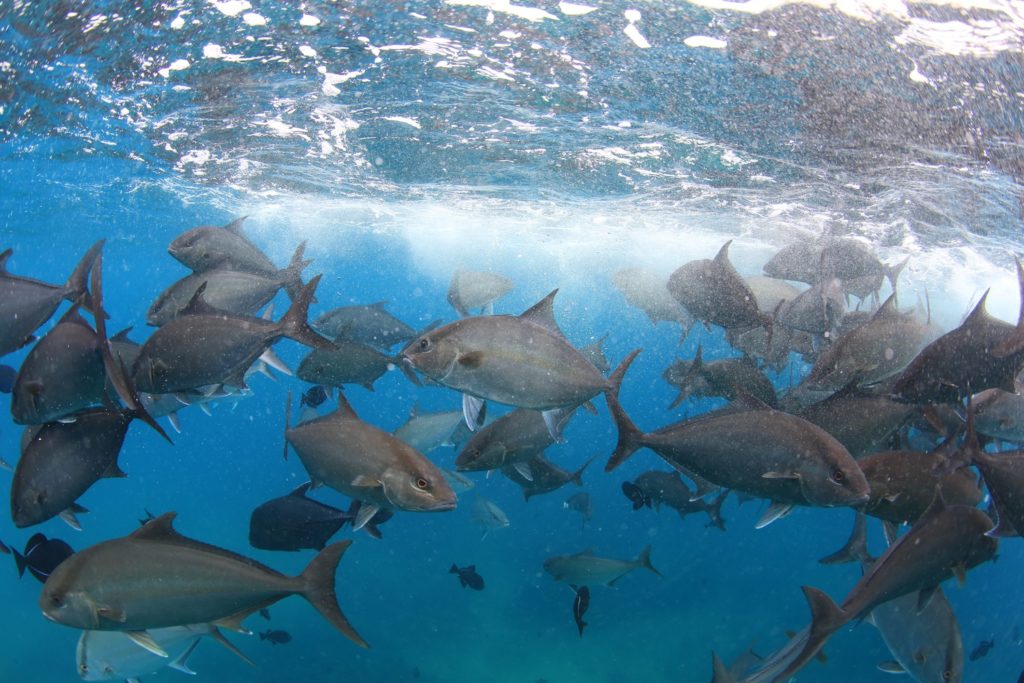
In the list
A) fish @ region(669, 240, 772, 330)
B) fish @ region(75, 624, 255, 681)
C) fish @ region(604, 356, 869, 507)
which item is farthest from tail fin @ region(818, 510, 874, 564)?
fish @ region(75, 624, 255, 681)

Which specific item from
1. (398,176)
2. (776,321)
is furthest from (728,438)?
(398,176)

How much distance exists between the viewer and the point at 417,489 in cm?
399

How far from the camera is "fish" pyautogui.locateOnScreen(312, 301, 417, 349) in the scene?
23.0 feet

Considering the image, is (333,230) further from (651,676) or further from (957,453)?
(957,453)

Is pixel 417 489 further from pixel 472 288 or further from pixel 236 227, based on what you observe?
pixel 472 288

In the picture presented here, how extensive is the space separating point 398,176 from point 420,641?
1514 centimetres

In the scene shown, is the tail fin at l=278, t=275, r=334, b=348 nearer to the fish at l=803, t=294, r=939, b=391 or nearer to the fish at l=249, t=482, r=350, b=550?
the fish at l=249, t=482, r=350, b=550

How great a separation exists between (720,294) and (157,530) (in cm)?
534

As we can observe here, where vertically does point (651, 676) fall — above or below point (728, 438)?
below

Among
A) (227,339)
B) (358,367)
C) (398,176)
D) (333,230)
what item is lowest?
(333,230)

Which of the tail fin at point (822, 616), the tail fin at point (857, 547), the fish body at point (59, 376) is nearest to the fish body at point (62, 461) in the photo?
the fish body at point (59, 376)

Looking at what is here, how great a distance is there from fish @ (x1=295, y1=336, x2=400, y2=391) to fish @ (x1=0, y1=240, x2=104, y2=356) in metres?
2.34

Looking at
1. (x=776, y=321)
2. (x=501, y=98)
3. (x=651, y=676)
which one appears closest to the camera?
(x=776, y=321)

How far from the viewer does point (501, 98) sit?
12258 millimetres
